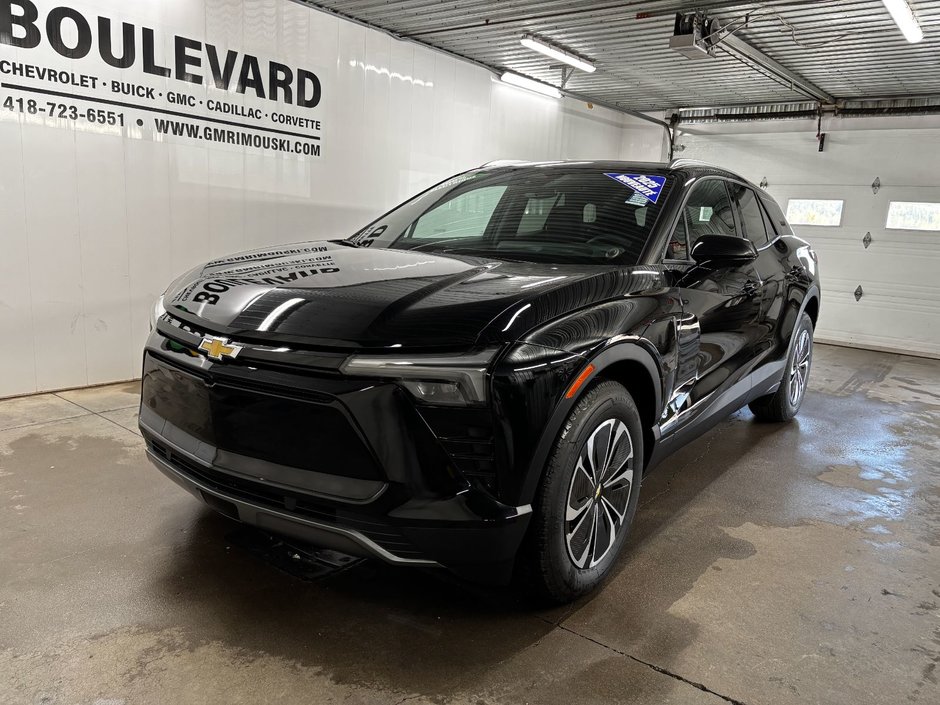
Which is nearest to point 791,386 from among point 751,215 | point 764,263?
point 764,263

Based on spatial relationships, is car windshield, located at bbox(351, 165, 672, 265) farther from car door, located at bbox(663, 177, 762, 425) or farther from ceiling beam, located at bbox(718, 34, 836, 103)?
ceiling beam, located at bbox(718, 34, 836, 103)

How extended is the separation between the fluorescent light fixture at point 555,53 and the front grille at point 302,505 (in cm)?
610

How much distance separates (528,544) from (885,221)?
9173mm

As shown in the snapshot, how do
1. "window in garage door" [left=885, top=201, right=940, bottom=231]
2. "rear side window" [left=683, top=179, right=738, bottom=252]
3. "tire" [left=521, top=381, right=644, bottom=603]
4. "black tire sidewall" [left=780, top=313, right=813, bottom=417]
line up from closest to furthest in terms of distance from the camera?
"tire" [left=521, top=381, right=644, bottom=603] < "rear side window" [left=683, top=179, right=738, bottom=252] < "black tire sidewall" [left=780, top=313, right=813, bottom=417] < "window in garage door" [left=885, top=201, right=940, bottom=231]

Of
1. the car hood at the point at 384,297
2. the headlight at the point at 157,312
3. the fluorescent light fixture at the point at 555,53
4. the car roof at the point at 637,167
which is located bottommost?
the headlight at the point at 157,312

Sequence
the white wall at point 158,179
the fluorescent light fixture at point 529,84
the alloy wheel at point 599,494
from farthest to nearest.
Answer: the fluorescent light fixture at point 529,84 → the white wall at point 158,179 → the alloy wheel at point 599,494

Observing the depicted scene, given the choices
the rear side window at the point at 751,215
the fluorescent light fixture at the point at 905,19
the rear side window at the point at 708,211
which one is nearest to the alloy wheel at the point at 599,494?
the rear side window at the point at 708,211

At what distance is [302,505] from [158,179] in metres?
4.08

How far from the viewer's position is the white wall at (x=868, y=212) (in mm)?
8969

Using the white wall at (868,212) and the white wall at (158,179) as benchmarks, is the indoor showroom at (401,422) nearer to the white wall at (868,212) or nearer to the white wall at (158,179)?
the white wall at (158,179)

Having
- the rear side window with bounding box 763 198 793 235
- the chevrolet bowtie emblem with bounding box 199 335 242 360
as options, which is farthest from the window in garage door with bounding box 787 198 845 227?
the chevrolet bowtie emblem with bounding box 199 335 242 360

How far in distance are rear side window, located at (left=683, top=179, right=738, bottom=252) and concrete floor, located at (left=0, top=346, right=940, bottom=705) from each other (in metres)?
1.26

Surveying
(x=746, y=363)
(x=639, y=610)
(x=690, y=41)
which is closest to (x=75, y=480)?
(x=639, y=610)

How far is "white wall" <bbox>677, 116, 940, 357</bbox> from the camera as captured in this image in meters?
8.97
